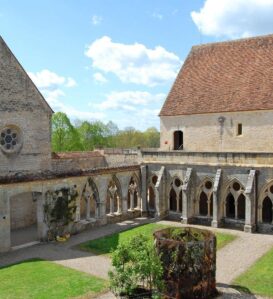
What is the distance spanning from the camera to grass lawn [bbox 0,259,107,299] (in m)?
14.8

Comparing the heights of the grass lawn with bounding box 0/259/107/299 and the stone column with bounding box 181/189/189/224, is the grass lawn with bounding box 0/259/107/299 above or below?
below

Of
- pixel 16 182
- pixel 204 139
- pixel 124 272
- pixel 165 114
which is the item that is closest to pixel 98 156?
pixel 165 114

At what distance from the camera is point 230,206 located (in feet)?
91.4

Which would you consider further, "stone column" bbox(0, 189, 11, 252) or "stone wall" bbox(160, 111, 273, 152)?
"stone wall" bbox(160, 111, 273, 152)

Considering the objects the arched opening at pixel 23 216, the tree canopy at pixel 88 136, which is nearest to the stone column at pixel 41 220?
the arched opening at pixel 23 216

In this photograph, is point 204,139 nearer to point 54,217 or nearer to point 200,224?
point 200,224

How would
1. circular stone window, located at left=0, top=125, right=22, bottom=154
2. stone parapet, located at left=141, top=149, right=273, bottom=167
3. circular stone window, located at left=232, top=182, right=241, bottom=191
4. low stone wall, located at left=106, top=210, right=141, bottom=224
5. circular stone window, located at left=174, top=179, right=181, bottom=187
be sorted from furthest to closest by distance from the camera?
1. circular stone window, located at left=174, top=179, right=181, bottom=187
2. low stone wall, located at left=106, top=210, right=141, bottom=224
3. circular stone window, located at left=232, top=182, right=241, bottom=191
4. circular stone window, located at left=0, top=125, right=22, bottom=154
5. stone parapet, located at left=141, top=149, right=273, bottom=167

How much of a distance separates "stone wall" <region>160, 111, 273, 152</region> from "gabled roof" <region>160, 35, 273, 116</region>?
0.59 m

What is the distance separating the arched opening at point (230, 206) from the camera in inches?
1071

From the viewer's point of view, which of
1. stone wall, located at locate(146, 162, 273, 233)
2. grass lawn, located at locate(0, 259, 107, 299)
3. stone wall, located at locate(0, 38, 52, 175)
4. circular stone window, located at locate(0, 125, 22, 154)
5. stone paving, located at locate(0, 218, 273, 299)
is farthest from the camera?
circular stone window, located at locate(0, 125, 22, 154)

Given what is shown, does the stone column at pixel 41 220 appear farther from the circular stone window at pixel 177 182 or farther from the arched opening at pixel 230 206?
the arched opening at pixel 230 206

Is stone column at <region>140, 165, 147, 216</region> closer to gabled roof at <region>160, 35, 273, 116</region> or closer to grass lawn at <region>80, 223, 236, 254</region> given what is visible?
grass lawn at <region>80, 223, 236, 254</region>

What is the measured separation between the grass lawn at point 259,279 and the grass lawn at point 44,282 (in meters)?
5.58

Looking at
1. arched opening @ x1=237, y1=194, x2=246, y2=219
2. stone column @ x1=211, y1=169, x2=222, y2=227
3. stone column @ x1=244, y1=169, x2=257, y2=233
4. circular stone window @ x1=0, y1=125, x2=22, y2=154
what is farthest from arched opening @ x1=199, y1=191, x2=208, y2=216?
circular stone window @ x1=0, y1=125, x2=22, y2=154
